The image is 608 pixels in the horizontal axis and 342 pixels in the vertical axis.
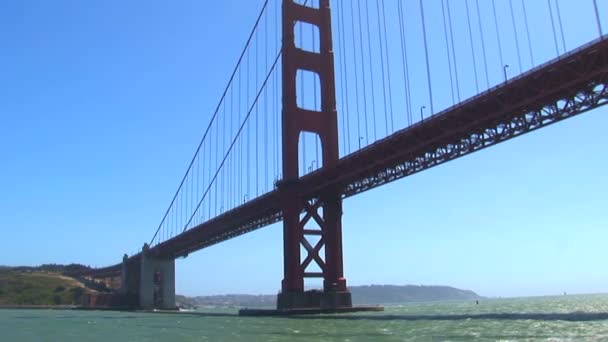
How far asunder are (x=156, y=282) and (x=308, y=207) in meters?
48.1

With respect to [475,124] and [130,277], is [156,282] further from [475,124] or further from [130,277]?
[475,124]

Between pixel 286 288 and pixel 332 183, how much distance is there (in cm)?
755

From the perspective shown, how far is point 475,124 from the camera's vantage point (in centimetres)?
3209

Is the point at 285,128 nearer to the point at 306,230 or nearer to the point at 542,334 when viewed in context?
the point at 306,230

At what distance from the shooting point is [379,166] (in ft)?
130

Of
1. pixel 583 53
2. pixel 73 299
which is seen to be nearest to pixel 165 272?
pixel 73 299

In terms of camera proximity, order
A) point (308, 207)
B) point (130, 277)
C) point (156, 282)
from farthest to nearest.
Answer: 1. point (130, 277)
2. point (156, 282)
3. point (308, 207)

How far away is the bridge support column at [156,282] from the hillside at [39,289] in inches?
1218

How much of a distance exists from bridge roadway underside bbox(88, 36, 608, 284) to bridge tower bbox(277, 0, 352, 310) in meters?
1.06

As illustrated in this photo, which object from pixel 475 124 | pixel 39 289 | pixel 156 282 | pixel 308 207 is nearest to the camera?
pixel 475 124

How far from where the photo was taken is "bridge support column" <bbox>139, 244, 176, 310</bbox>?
86750 millimetres

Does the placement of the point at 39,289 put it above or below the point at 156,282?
above

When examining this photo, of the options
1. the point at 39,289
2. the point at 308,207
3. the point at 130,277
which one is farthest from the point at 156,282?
the point at 308,207

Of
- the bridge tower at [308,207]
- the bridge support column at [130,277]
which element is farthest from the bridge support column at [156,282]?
the bridge tower at [308,207]
